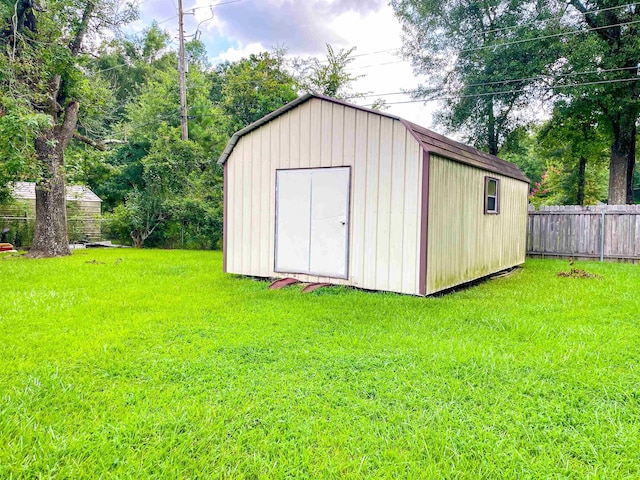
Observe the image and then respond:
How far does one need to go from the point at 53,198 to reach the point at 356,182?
9202 millimetres

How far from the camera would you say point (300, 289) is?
5.88 meters

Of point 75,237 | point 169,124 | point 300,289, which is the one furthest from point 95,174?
point 300,289

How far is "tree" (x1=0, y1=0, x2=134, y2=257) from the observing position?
9117 millimetres

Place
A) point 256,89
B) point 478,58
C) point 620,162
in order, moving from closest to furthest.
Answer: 1. point 620,162
2. point 478,58
3. point 256,89

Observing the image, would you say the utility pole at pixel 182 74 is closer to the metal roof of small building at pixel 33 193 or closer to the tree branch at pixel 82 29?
the tree branch at pixel 82 29

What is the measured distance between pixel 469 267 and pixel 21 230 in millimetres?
14850

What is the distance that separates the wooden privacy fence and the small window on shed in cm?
400

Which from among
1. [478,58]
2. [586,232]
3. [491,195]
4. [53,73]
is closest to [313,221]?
[491,195]

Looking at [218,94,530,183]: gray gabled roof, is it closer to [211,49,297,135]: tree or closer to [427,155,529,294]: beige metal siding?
[427,155,529,294]: beige metal siding

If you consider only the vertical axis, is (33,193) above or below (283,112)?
below

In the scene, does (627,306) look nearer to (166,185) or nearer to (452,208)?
(452,208)

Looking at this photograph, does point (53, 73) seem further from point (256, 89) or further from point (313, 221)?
point (313, 221)

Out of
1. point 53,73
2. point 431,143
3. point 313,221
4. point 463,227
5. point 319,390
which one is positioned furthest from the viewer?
point 53,73

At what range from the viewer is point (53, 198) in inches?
424
